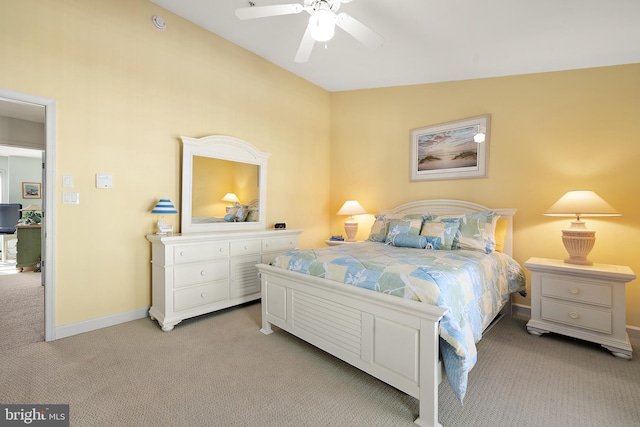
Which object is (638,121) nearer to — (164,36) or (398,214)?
(398,214)

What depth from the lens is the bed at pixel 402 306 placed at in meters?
1.53

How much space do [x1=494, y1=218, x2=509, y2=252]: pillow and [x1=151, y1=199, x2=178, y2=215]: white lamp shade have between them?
11.5 ft

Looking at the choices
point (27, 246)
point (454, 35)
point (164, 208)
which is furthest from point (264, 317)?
point (27, 246)

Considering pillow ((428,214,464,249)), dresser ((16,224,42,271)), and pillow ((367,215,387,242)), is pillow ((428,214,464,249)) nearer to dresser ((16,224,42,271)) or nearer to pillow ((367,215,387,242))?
pillow ((367,215,387,242))

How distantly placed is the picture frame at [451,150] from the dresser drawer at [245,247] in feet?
7.72

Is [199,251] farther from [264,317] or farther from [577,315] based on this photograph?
[577,315]

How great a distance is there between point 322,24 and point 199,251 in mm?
2302

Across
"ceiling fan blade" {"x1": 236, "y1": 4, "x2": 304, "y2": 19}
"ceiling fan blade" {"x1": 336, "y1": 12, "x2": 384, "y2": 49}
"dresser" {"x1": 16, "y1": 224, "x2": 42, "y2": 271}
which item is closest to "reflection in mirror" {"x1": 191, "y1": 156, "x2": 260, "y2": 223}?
"ceiling fan blade" {"x1": 236, "y1": 4, "x2": 304, "y2": 19}

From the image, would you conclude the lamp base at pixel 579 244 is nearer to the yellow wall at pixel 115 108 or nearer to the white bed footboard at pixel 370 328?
the white bed footboard at pixel 370 328

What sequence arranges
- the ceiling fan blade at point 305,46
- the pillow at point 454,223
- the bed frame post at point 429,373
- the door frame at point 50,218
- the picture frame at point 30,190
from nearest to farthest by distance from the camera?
1. the bed frame post at point 429,373
2. the ceiling fan blade at point 305,46
3. the door frame at point 50,218
4. the pillow at point 454,223
5. the picture frame at point 30,190

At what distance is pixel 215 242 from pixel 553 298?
3.27 meters

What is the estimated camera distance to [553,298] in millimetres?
2543

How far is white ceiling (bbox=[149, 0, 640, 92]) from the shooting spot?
Answer: 7.57ft

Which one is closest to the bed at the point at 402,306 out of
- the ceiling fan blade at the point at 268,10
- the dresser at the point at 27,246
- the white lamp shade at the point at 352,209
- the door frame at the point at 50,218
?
the white lamp shade at the point at 352,209
